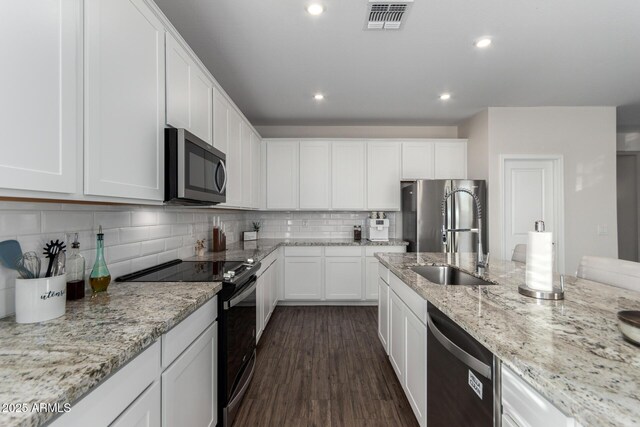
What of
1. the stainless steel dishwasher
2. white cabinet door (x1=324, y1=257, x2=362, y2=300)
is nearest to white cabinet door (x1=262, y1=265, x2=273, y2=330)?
white cabinet door (x1=324, y1=257, x2=362, y2=300)

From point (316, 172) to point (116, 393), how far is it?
350 centimetres

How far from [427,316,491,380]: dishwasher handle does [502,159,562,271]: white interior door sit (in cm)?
304

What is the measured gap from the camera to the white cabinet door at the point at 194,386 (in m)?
1.08

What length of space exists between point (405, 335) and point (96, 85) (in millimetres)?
1994

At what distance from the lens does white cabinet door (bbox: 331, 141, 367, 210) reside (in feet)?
13.3

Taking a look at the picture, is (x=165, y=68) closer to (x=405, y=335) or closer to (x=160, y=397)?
(x=160, y=397)

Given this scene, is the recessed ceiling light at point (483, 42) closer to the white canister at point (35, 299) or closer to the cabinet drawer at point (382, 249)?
the cabinet drawer at point (382, 249)

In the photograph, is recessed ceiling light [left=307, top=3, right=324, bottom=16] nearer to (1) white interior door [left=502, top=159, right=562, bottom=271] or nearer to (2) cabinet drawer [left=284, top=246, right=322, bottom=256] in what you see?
(2) cabinet drawer [left=284, top=246, right=322, bottom=256]

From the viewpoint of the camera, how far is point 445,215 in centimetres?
357

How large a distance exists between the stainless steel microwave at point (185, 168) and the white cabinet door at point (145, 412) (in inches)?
35.9

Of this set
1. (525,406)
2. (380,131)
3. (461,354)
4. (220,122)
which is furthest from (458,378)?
(380,131)

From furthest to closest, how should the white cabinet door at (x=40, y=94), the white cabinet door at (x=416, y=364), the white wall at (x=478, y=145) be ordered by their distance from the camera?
the white wall at (x=478, y=145)
the white cabinet door at (x=416, y=364)
the white cabinet door at (x=40, y=94)

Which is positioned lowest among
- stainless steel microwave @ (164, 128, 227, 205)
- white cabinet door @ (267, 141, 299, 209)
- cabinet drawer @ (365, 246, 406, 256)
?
cabinet drawer @ (365, 246, 406, 256)

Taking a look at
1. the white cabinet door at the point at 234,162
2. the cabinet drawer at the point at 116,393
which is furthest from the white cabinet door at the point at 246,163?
the cabinet drawer at the point at 116,393
